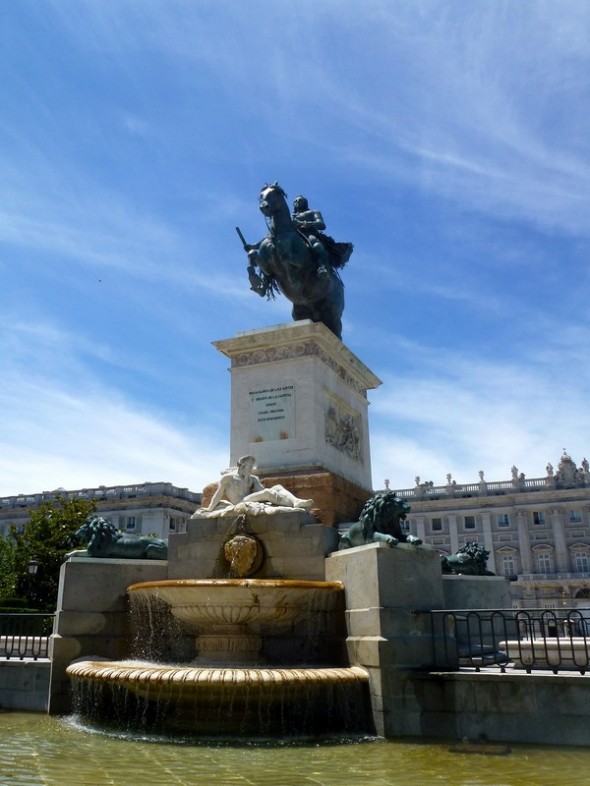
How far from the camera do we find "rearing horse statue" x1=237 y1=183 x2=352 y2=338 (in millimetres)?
15656

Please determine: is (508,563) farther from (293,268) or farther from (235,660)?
(235,660)

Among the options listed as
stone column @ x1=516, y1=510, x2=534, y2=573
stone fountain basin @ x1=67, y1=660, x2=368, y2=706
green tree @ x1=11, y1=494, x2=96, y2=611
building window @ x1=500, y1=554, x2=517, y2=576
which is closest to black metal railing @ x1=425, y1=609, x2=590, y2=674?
stone fountain basin @ x1=67, y1=660, x2=368, y2=706

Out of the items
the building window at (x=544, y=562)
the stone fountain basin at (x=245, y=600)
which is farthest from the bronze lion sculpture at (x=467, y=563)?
the building window at (x=544, y=562)

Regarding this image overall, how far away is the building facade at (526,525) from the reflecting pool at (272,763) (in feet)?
283

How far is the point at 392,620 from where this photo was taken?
30.6 ft

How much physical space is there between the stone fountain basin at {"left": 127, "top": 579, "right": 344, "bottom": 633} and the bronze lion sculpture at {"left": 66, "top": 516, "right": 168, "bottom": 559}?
194cm

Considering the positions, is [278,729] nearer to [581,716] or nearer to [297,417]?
[581,716]

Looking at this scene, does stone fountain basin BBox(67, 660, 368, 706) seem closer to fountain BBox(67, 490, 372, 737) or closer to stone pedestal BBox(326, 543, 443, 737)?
fountain BBox(67, 490, 372, 737)

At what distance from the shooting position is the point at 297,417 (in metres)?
13.7

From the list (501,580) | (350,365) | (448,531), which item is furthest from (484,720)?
(448,531)

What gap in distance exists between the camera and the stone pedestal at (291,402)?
1347cm

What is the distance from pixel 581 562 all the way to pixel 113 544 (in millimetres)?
88890

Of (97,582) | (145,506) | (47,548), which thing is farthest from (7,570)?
(145,506)

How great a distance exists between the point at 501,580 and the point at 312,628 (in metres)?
4.27
